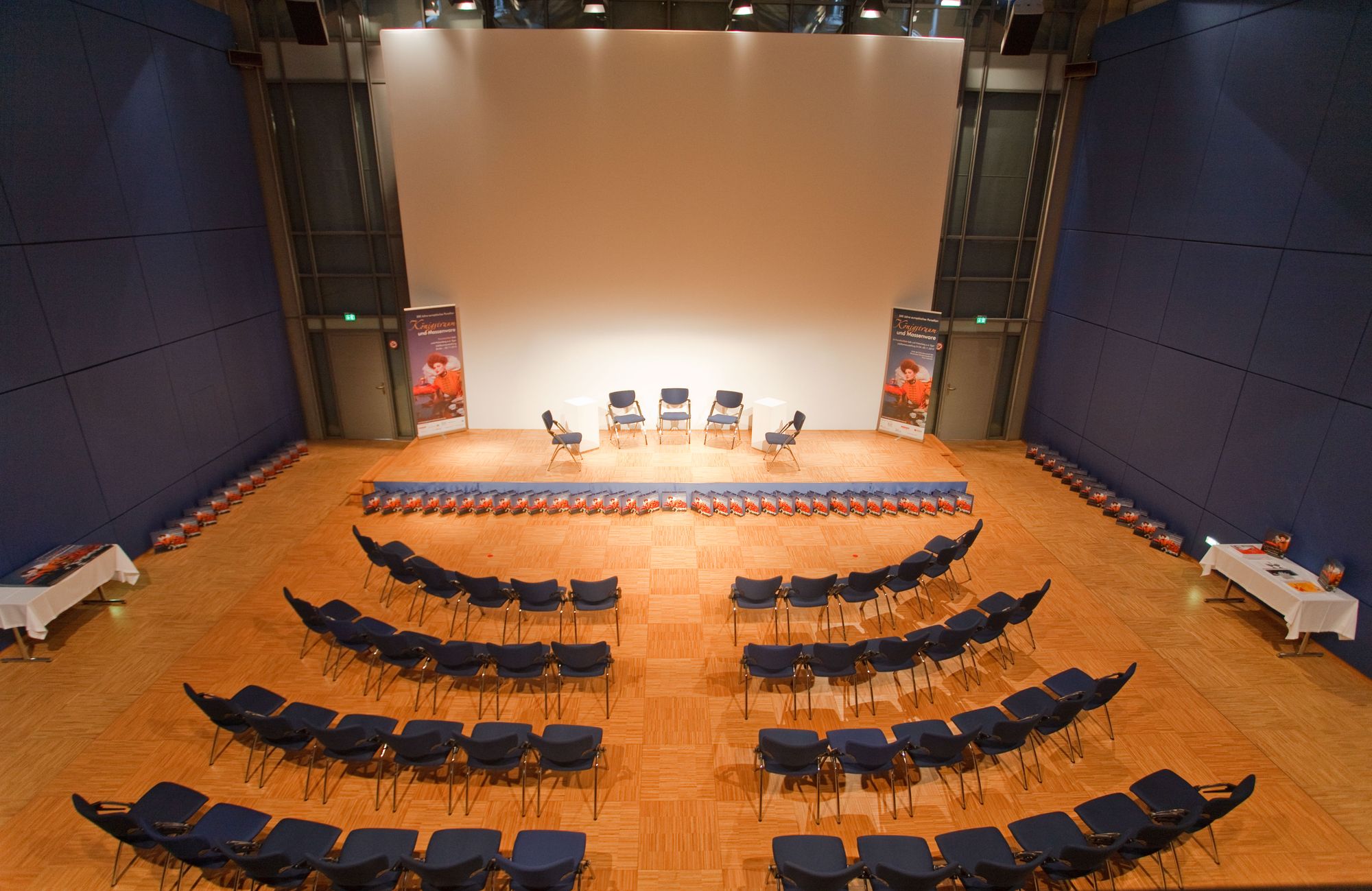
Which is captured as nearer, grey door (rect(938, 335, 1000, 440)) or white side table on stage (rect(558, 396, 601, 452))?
white side table on stage (rect(558, 396, 601, 452))

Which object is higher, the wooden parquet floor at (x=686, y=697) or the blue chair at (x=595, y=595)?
the blue chair at (x=595, y=595)

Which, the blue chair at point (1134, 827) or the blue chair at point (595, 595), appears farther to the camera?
the blue chair at point (595, 595)

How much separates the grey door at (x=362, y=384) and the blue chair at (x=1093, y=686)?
10678 mm

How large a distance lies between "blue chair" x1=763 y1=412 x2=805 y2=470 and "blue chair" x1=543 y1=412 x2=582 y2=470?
2.91m

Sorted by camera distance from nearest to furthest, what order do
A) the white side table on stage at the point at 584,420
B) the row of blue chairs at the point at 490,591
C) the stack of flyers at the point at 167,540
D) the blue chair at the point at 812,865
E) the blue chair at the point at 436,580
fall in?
the blue chair at the point at 812,865 → the row of blue chairs at the point at 490,591 → the blue chair at the point at 436,580 → the stack of flyers at the point at 167,540 → the white side table on stage at the point at 584,420

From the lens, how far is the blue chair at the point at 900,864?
145 inches

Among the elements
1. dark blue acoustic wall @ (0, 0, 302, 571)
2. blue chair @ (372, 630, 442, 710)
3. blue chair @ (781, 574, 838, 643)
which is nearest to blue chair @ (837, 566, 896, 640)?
blue chair @ (781, 574, 838, 643)

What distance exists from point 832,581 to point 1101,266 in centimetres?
721

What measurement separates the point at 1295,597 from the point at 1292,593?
0.06m

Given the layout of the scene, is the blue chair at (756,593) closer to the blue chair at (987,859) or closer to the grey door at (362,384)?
the blue chair at (987,859)

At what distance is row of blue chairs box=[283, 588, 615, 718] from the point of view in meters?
5.44

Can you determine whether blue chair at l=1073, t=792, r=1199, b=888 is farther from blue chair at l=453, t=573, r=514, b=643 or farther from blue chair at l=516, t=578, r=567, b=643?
blue chair at l=453, t=573, r=514, b=643

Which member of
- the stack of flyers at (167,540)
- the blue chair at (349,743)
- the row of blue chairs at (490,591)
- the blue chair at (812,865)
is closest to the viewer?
the blue chair at (812,865)

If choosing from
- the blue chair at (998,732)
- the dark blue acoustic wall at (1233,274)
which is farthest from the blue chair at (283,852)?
the dark blue acoustic wall at (1233,274)
